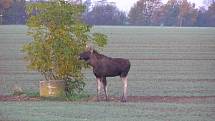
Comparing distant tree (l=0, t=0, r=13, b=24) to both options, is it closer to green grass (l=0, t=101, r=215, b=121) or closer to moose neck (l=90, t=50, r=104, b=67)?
moose neck (l=90, t=50, r=104, b=67)

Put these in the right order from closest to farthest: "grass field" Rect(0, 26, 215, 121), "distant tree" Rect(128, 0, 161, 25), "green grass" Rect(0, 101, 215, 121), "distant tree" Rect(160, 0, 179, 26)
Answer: "green grass" Rect(0, 101, 215, 121)
"grass field" Rect(0, 26, 215, 121)
"distant tree" Rect(128, 0, 161, 25)
"distant tree" Rect(160, 0, 179, 26)

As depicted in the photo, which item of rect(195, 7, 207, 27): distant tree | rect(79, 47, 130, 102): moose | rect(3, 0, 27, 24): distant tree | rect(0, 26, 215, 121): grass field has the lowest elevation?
rect(195, 7, 207, 27): distant tree

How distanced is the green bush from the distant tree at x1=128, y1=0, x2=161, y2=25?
160 meters

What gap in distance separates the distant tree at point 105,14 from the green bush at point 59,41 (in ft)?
462

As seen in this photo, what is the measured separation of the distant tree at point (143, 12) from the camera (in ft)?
607

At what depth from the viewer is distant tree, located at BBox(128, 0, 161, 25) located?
18512cm

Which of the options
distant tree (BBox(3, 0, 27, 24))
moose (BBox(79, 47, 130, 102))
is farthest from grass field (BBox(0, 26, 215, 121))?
distant tree (BBox(3, 0, 27, 24))

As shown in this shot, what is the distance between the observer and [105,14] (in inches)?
6722

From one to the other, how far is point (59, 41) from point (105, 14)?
14896 centimetres

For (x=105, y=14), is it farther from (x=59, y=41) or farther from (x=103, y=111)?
(x=103, y=111)

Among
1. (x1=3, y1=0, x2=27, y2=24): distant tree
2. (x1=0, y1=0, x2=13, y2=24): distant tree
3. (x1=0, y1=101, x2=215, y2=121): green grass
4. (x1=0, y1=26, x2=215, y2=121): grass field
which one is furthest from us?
(x1=3, y1=0, x2=27, y2=24): distant tree

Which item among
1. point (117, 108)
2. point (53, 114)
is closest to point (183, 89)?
point (117, 108)

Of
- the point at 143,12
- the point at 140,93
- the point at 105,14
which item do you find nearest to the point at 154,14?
the point at 143,12

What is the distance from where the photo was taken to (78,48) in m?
22.2
